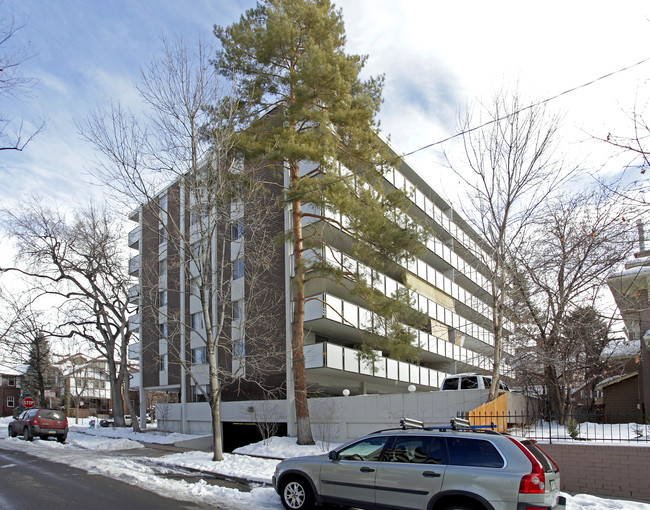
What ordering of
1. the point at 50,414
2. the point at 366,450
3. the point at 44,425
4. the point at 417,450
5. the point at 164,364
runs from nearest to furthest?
the point at 417,450 → the point at 366,450 → the point at 44,425 → the point at 50,414 → the point at 164,364

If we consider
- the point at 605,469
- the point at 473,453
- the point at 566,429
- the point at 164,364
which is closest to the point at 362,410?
the point at 566,429

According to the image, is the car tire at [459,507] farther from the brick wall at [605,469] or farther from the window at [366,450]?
the brick wall at [605,469]

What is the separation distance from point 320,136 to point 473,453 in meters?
13.1

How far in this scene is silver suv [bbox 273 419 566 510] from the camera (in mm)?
6594

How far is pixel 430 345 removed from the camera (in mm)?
30531

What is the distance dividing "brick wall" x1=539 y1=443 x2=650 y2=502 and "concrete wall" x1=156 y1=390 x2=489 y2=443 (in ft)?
18.7

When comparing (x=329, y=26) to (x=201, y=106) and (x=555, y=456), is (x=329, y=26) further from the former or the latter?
(x=555, y=456)

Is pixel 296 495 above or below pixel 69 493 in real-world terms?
above

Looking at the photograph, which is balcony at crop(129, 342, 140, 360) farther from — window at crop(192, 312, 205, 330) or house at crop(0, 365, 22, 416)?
house at crop(0, 365, 22, 416)

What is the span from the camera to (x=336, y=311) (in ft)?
69.1

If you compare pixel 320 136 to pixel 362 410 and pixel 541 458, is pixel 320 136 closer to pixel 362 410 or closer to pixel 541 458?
pixel 362 410

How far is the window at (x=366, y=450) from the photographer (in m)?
8.02

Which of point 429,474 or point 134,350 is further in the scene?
point 134,350

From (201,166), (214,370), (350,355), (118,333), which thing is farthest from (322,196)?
(118,333)
